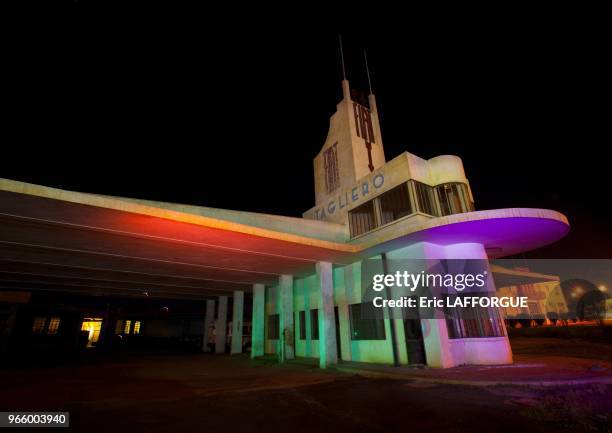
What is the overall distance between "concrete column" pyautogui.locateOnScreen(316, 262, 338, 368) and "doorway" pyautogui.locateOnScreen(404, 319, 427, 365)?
3086 millimetres

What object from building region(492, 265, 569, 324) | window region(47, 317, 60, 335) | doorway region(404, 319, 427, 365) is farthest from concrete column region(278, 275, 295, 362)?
building region(492, 265, 569, 324)

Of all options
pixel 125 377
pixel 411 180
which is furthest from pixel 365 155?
pixel 125 377

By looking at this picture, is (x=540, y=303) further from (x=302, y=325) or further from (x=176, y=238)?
(x=176, y=238)

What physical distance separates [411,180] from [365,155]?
598cm

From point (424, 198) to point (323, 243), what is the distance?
5.26m

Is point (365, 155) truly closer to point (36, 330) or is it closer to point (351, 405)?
point (351, 405)

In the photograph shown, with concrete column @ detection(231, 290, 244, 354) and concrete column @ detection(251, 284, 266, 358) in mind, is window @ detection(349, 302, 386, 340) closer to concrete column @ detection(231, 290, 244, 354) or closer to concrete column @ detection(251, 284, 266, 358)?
concrete column @ detection(251, 284, 266, 358)

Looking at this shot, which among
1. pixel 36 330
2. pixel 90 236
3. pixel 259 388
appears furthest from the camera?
pixel 36 330

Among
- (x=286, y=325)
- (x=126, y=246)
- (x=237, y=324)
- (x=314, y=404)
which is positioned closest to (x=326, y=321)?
(x=286, y=325)

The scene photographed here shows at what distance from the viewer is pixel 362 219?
623 inches

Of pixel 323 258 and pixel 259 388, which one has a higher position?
pixel 323 258

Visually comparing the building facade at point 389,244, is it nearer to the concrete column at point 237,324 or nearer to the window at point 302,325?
the window at point 302,325

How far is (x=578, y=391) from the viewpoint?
20.8ft

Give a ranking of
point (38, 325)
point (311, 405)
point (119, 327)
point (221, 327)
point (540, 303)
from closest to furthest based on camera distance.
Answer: point (311, 405)
point (221, 327)
point (38, 325)
point (119, 327)
point (540, 303)
